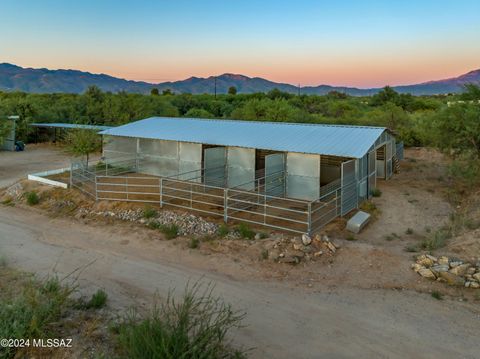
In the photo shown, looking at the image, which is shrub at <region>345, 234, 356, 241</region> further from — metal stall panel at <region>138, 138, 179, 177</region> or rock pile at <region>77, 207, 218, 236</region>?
metal stall panel at <region>138, 138, 179, 177</region>

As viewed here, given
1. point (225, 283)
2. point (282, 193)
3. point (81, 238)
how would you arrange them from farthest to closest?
point (282, 193)
point (81, 238)
point (225, 283)

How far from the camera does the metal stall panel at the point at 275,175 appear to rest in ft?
49.2

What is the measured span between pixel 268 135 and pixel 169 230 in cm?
727

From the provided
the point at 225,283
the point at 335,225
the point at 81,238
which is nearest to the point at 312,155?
the point at 335,225

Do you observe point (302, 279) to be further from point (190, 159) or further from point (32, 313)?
point (190, 159)

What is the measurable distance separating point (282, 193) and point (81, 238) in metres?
7.68

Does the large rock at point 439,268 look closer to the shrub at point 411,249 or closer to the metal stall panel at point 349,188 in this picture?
the shrub at point 411,249

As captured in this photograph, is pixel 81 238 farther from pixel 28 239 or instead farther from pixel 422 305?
pixel 422 305

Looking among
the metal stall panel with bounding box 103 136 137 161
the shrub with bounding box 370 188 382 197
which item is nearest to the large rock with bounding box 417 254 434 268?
the shrub with bounding box 370 188 382 197

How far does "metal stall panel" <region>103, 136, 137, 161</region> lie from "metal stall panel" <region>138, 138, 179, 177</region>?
2.00 ft

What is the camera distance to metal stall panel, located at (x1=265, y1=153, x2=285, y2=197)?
15.0 metres

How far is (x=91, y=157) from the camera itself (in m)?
28.7

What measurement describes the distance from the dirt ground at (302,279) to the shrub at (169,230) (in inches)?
8.2

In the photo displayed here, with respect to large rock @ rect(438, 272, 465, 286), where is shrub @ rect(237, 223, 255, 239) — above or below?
above
